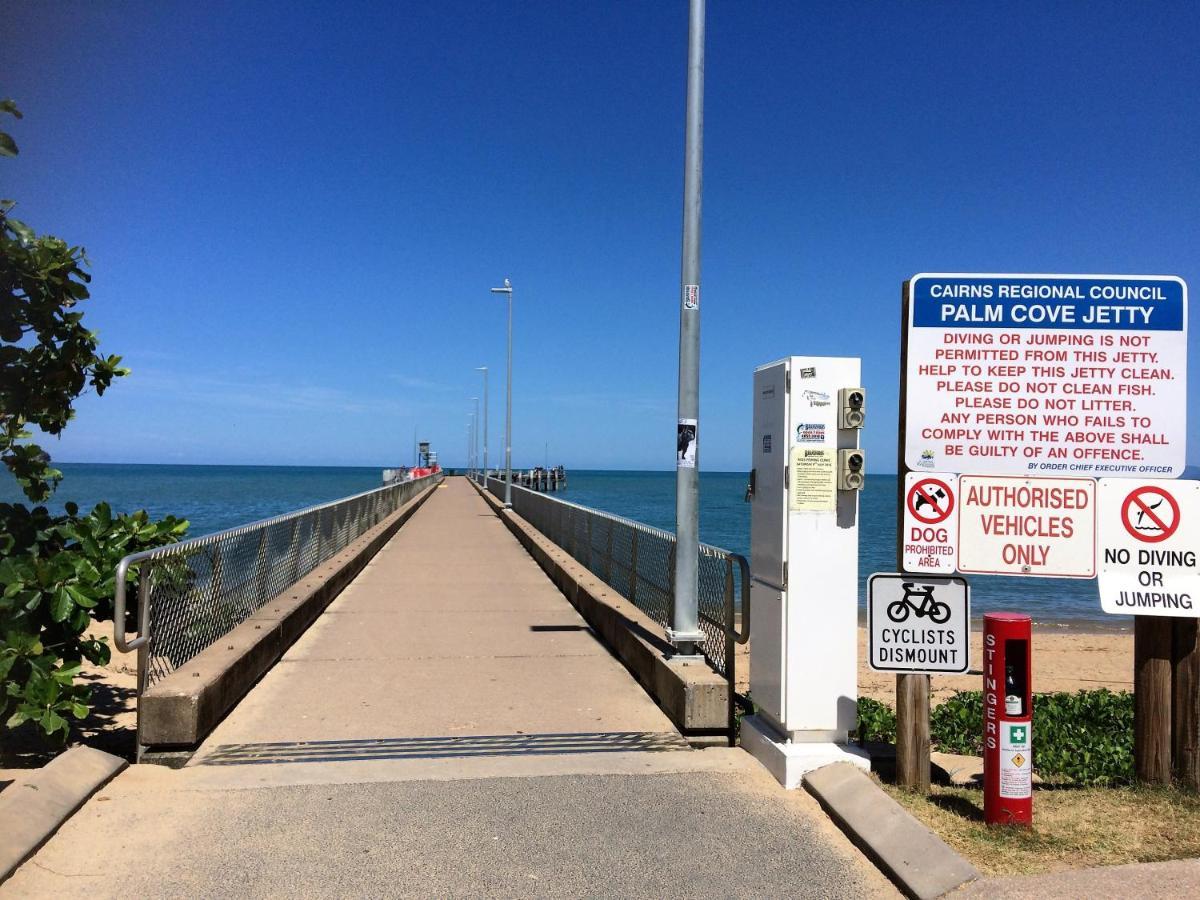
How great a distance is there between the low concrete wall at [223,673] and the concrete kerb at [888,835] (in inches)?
142

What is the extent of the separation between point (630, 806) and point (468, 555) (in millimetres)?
15179

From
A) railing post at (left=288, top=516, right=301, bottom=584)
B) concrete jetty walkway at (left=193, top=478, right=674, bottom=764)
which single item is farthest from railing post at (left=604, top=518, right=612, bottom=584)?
railing post at (left=288, top=516, right=301, bottom=584)

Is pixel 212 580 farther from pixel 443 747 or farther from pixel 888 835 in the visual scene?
pixel 888 835

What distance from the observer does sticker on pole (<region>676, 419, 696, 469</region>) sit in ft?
23.7

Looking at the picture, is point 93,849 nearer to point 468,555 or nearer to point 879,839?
point 879,839

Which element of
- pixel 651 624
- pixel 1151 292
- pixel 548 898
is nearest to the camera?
pixel 548 898

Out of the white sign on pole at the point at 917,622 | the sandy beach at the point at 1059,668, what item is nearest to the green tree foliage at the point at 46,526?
the white sign on pole at the point at 917,622

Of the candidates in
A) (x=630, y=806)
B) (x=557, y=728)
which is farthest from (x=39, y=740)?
(x=630, y=806)

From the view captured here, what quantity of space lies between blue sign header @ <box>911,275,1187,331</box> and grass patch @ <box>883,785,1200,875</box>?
91.5 inches

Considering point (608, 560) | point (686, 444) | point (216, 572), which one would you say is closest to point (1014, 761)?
point (686, 444)

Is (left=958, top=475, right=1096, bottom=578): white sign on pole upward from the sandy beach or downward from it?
upward

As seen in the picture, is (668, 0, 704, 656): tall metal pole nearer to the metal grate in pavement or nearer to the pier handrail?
the metal grate in pavement

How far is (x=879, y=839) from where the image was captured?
4.40m

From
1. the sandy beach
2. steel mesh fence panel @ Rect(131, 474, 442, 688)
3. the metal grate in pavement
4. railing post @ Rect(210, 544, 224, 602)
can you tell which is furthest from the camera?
the sandy beach
